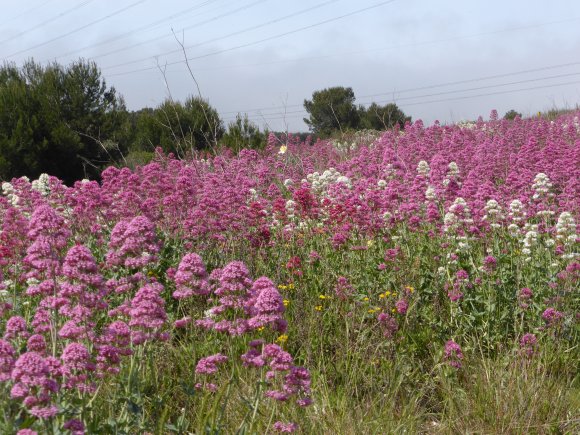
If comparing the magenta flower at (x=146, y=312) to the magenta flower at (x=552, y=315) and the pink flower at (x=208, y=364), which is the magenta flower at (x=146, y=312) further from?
the magenta flower at (x=552, y=315)

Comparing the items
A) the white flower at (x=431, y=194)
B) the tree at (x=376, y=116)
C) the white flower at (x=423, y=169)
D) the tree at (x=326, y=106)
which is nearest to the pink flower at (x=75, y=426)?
the white flower at (x=431, y=194)

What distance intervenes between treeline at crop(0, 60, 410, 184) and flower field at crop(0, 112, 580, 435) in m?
14.8

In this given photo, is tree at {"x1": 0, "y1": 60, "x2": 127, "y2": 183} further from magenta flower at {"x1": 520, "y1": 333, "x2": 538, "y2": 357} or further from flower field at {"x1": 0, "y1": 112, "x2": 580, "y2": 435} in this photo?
magenta flower at {"x1": 520, "y1": 333, "x2": 538, "y2": 357}

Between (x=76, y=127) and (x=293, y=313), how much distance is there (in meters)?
22.7

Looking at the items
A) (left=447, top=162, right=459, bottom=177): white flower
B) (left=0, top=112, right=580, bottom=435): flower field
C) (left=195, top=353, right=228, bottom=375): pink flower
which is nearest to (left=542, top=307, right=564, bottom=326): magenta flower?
(left=0, top=112, right=580, bottom=435): flower field

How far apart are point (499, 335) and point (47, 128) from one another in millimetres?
22548

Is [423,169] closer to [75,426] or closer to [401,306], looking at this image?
[401,306]

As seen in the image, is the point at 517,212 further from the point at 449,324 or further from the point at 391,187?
the point at 449,324

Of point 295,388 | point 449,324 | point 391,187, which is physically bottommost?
point 449,324

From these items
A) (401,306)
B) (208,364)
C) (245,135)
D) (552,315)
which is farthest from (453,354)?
(245,135)

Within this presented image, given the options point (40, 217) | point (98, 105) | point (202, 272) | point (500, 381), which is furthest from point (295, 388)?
point (98, 105)

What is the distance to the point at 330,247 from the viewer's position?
7.13 m

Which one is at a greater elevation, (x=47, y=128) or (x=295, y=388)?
(x=47, y=128)

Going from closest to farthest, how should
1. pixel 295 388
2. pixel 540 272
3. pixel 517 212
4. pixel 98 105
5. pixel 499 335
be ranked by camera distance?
pixel 295 388, pixel 499 335, pixel 540 272, pixel 517 212, pixel 98 105
